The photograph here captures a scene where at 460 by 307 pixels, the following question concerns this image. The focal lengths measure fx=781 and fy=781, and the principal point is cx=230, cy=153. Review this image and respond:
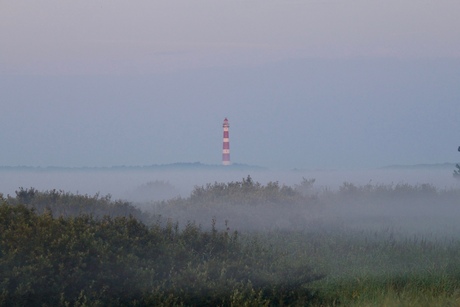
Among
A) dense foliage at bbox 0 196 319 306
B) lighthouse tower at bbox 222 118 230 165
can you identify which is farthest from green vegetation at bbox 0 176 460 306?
lighthouse tower at bbox 222 118 230 165

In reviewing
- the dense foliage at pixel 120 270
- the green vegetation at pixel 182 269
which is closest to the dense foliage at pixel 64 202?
the green vegetation at pixel 182 269

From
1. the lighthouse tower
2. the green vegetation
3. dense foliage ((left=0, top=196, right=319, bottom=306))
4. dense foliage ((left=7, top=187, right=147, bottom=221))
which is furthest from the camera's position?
the lighthouse tower

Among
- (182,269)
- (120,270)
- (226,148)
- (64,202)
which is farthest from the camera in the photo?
(226,148)

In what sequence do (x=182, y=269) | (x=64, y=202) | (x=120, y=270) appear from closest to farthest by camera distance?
(x=120, y=270) → (x=182, y=269) → (x=64, y=202)

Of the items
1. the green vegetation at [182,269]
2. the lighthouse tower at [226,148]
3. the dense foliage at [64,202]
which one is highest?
the lighthouse tower at [226,148]

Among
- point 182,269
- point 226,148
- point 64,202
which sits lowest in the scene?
point 182,269

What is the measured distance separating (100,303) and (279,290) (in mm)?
2244

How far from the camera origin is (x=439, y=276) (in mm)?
12062

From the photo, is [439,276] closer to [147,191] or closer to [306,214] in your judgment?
[306,214]

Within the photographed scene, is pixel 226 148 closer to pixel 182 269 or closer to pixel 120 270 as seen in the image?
pixel 182 269

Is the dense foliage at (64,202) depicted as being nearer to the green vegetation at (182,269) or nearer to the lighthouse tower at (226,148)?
the green vegetation at (182,269)

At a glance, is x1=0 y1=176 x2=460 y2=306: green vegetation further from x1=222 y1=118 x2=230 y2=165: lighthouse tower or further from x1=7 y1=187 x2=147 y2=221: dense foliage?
x1=222 y1=118 x2=230 y2=165: lighthouse tower

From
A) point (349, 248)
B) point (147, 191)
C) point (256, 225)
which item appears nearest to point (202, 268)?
point (349, 248)

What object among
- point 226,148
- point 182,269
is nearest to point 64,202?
point 182,269
